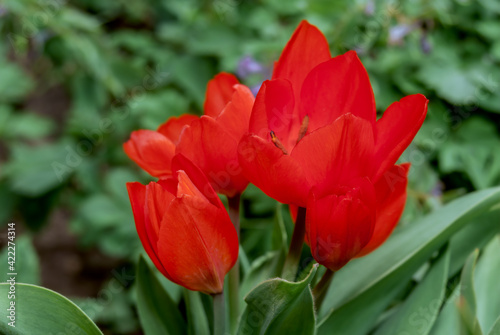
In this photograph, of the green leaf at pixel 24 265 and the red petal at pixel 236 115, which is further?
the green leaf at pixel 24 265

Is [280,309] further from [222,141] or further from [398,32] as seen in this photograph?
[398,32]

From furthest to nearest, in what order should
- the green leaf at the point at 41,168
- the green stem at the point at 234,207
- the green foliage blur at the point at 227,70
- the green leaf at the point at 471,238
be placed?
the green leaf at the point at 41,168, the green foliage blur at the point at 227,70, the green leaf at the point at 471,238, the green stem at the point at 234,207

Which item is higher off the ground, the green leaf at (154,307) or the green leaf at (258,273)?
the green leaf at (258,273)

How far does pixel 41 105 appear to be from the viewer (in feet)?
8.53

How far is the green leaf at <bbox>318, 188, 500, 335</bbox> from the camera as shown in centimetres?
56

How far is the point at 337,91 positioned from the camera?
0.47 m

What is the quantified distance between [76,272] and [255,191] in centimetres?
113

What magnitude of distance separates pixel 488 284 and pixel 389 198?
0.83 feet

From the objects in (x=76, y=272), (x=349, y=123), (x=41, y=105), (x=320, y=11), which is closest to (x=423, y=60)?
(x=320, y=11)

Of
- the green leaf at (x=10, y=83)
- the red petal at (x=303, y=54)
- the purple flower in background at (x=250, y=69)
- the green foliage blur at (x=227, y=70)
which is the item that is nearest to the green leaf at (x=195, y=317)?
the red petal at (x=303, y=54)

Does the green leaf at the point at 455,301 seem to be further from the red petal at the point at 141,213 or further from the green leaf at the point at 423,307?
the red petal at the point at 141,213

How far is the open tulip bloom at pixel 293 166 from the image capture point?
42 centimetres

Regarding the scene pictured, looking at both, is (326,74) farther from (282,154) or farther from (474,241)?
(474,241)

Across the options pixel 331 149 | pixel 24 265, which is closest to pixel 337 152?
pixel 331 149
